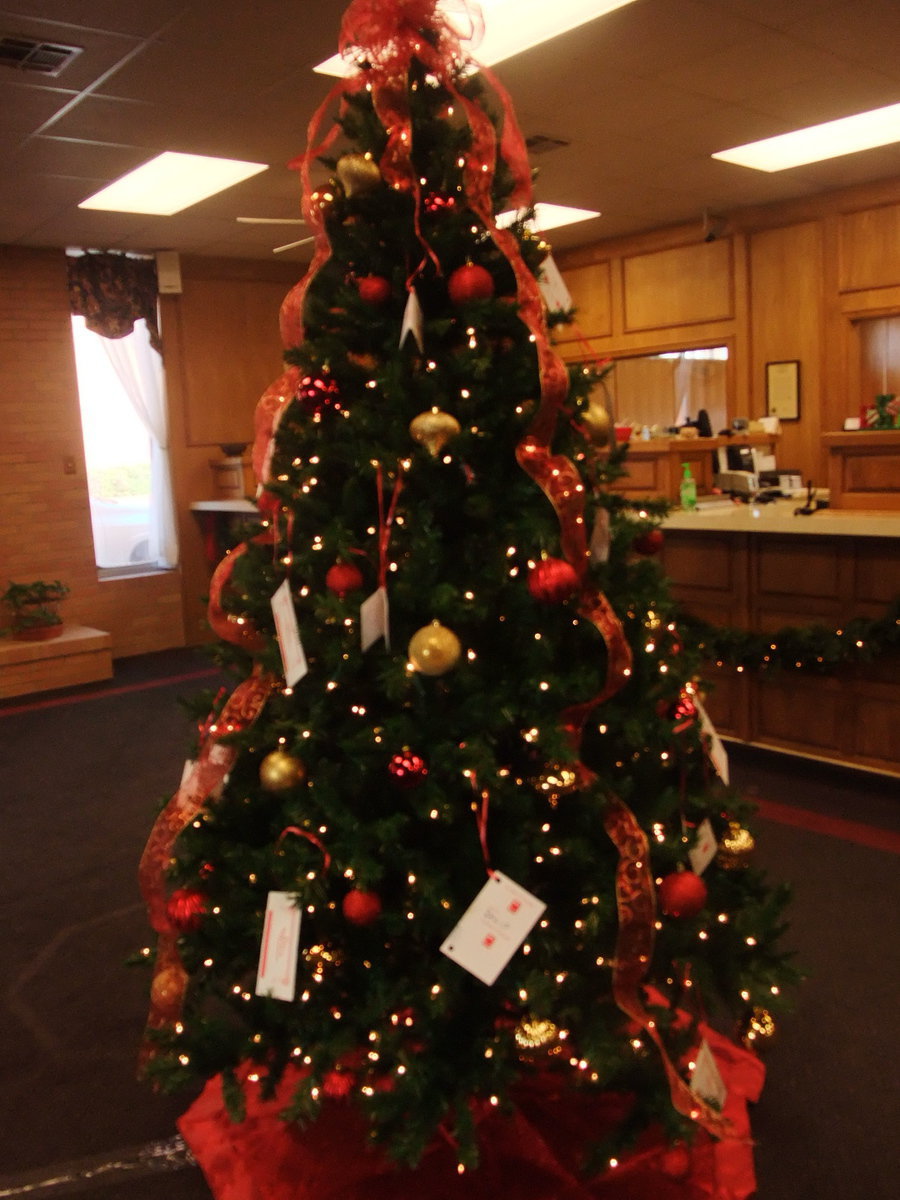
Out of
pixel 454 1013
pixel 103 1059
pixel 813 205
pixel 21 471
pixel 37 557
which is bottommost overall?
pixel 103 1059

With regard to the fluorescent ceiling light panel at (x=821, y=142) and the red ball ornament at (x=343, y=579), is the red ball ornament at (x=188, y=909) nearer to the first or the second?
the red ball ornament at (x=343, y=579)

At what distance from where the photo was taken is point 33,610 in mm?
6133

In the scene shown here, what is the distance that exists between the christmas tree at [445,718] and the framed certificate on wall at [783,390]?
4805 millimetres

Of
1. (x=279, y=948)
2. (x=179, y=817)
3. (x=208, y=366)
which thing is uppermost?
(x=208, y=366)

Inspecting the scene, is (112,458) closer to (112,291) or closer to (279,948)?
(112,291)

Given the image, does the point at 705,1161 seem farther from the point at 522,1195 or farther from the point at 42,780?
the point at 42,780

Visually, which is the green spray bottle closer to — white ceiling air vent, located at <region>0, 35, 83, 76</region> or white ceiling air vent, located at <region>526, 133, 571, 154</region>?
white ceiling air vent, located at <region>526, 133, 571, 154</region>

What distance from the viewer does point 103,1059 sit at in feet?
7.74

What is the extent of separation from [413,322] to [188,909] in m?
1.08

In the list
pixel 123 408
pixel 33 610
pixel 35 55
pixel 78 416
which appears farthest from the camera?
pixel 123 408

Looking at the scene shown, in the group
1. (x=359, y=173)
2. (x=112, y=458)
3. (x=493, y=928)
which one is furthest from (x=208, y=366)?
(x=493, y=928)

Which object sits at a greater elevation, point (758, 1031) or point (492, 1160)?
point (758, 1031)

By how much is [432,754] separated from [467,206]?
907 millimetres

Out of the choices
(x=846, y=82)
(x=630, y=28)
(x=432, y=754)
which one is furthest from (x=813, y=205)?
(x=432, y=754)
